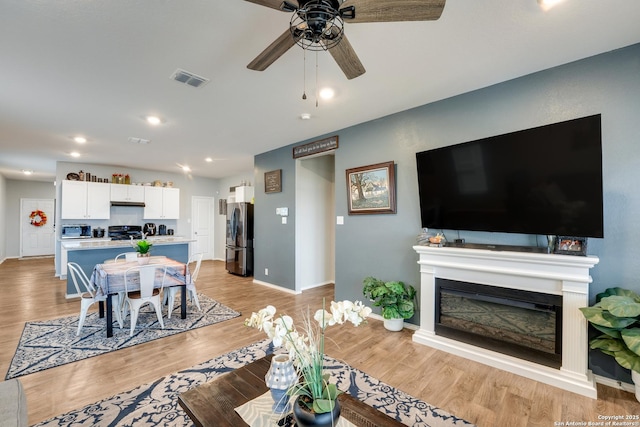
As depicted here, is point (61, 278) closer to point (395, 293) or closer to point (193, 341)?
point (193, 341)

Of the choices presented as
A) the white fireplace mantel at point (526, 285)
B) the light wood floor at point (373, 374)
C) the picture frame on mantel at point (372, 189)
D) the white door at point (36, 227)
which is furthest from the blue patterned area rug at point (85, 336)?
the white door at point (36, 227)

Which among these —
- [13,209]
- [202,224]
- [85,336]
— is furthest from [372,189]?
[13,209]

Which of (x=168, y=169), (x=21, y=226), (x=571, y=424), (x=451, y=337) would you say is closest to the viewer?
(x=571, y=424)

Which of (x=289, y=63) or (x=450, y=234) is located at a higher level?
(x=289, y=63)

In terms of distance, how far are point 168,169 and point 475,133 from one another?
728 centimetres

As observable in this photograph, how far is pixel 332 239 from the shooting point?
5.81 metres

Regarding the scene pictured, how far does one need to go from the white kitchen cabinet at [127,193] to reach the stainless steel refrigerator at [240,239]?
96.3 inches

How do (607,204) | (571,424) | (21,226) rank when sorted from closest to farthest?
(571,424), (607,204), (21,226)

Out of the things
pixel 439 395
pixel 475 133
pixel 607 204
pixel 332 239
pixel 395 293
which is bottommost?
pixel 439 395

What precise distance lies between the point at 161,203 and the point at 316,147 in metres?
5.11

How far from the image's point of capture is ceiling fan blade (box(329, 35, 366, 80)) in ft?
5.19

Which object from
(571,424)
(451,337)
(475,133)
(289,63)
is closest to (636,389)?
(571,424)

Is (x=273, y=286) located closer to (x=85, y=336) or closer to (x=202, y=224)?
(x=85, y=336)

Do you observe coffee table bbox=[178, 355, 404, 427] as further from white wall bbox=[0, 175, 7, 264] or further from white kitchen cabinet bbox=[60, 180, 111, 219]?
white wall bbox=[0, 175, 7, 264]
